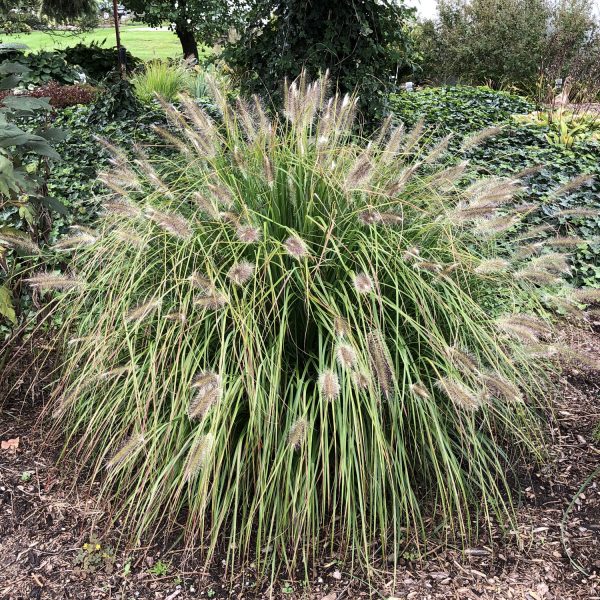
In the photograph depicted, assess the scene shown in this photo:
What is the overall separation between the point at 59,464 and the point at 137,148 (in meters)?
1.37

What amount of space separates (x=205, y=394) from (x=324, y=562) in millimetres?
806

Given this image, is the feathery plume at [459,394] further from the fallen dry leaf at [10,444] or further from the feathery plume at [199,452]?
the fallen dry leaf at [10,444]

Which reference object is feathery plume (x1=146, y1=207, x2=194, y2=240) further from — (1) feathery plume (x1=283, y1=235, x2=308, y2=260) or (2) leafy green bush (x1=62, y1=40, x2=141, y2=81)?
(2) leafy green bush (x1=62, y1=40, x2=141, y2=81)

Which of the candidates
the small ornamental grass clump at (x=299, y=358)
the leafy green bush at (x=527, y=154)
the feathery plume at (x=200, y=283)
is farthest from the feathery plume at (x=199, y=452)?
the leafy green bush at (x=527, y=154)

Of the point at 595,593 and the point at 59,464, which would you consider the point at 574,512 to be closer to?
the point at 595,593

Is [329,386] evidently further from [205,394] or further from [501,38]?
[501,38]

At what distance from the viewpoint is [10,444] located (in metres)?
2.60

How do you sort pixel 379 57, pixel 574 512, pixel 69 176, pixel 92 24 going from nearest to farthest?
pixel 574 512, pixel 69 176, pixel 379 57, pixel 92 24

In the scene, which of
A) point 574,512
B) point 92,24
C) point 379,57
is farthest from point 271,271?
point 92,24

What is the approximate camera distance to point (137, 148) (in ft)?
8.29

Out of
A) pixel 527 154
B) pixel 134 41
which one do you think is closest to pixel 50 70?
pixel 527 154

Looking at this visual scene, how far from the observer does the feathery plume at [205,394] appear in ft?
5.40

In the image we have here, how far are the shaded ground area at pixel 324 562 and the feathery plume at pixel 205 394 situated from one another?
0.67 metres

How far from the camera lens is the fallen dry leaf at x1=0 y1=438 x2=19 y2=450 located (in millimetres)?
2584
